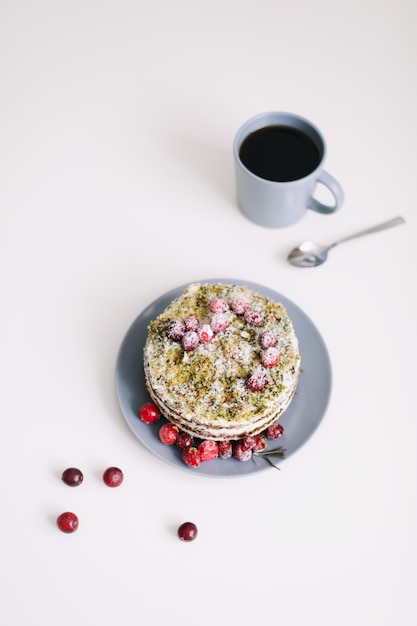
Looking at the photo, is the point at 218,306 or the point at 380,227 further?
the point at 380,227

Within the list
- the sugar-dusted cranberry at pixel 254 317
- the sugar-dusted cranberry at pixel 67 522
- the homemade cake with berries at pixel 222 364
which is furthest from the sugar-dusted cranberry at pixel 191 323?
the sugar-dusted cranberry at pixel 67 522

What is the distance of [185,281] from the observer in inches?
74.8

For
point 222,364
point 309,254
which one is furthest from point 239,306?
point 309,254

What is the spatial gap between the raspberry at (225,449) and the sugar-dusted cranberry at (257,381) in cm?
16

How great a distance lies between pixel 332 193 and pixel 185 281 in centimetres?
47

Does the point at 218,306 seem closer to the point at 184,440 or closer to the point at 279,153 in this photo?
the point at 184,440

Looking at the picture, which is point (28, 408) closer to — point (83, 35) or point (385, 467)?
point (385, 467)

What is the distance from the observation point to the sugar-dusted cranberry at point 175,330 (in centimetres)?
155

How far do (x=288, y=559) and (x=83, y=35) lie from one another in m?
1.77

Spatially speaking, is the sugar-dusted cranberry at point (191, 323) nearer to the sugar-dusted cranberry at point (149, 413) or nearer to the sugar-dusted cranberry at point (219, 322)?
the sugar-dusted cranberry at point (219, 322)

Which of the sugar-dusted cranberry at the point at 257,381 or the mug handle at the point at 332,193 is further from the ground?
the mug handle at the point at 332,193

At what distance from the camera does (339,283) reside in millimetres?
1897

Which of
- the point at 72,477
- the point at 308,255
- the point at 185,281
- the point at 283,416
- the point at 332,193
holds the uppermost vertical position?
the point at 332,193

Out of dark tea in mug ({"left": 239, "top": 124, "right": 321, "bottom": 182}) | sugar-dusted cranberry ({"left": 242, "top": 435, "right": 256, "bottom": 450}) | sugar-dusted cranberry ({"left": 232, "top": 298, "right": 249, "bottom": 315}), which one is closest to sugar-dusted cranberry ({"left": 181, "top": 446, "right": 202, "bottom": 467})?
sugar-dusted cranberry ({"left": 242, "top": 435, "right": 256, "bottom": 450})
